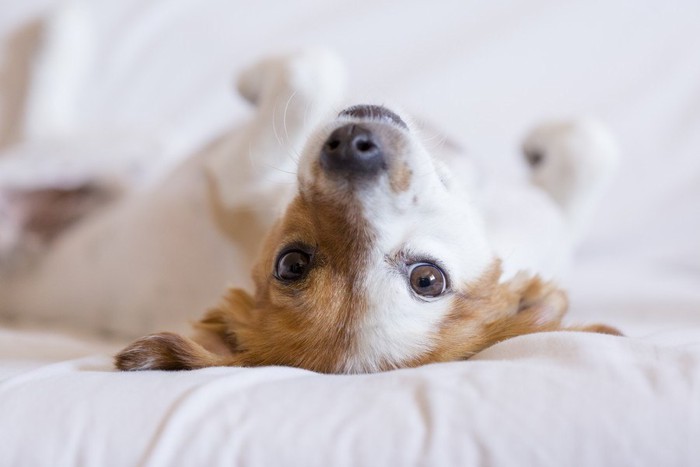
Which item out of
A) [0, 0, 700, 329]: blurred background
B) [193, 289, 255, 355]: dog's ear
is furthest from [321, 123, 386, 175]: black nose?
[0, 0, 700, 329]: blurred background

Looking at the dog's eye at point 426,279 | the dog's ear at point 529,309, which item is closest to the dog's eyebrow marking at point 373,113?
the dog's eye at point 426,279

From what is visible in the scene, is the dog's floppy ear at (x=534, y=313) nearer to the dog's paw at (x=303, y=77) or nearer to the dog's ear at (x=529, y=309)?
the dog's ear at (x=529, y=309)

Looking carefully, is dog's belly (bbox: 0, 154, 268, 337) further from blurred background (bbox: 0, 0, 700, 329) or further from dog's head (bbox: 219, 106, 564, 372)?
dog's head (bbox: 219, 106, 564, 372)

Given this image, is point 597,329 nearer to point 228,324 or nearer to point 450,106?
point 228,324

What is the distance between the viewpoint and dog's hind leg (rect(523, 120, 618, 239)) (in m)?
2.57

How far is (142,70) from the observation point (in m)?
3.10

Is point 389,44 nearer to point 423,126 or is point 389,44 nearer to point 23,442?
point 423,126

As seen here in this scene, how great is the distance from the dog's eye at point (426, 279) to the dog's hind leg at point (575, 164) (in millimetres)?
1136

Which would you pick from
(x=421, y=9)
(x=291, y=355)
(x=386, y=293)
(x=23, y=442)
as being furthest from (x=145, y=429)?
(x=421, y=9)

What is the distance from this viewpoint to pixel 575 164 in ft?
8.46

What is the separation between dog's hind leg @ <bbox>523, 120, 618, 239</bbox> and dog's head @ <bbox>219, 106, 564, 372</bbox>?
1.02 meters

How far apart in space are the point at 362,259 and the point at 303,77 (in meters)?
0.80

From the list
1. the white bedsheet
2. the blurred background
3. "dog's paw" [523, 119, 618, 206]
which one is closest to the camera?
the white bedsheet

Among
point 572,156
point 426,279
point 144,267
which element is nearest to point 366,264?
point 426,279
